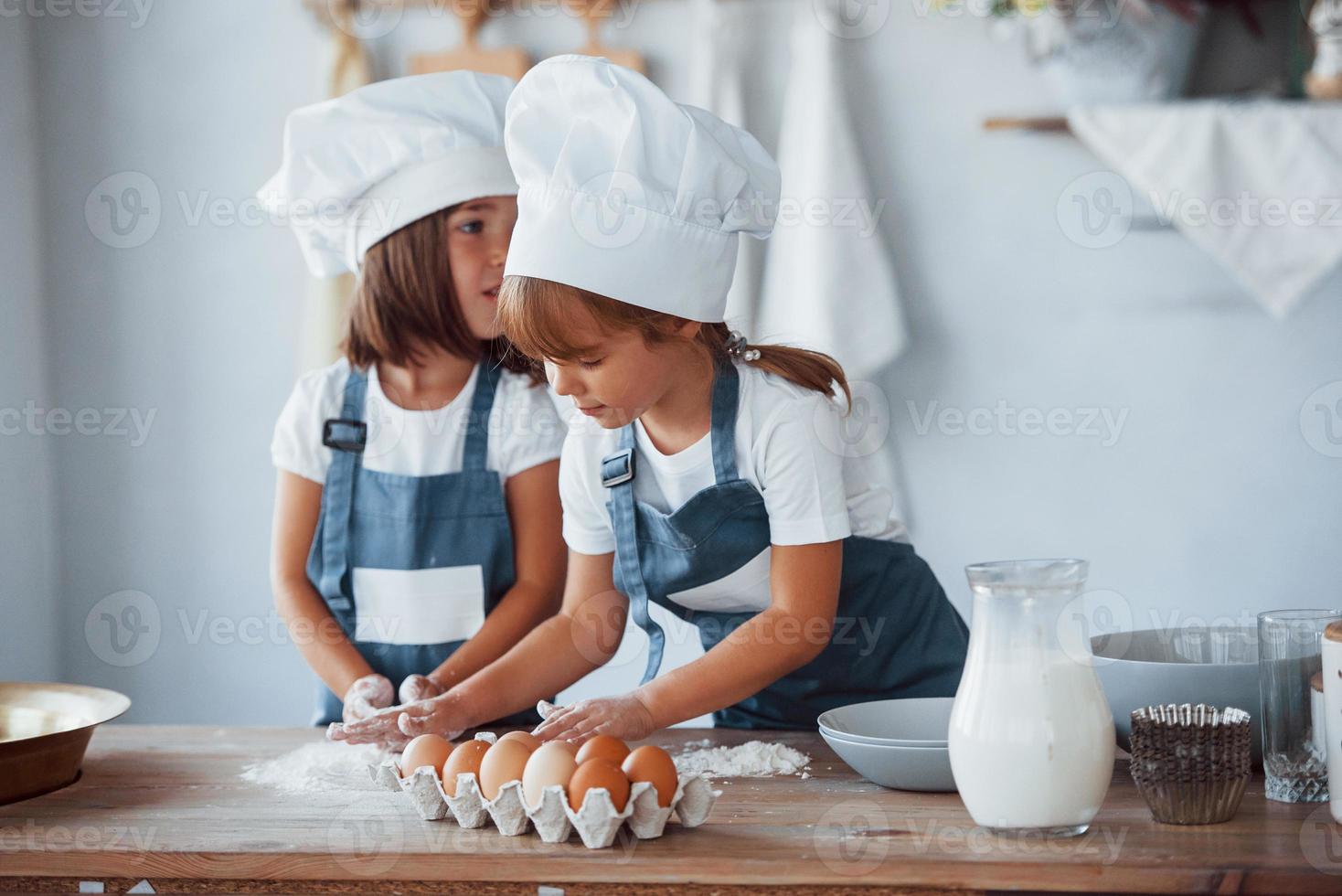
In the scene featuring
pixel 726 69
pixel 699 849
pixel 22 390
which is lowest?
pixel 699 849

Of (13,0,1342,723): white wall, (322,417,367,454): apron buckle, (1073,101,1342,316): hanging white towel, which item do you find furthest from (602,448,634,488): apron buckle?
(1073,101,1342,316): hanging white towel

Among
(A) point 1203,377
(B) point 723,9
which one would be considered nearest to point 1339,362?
(A) point 1203,377

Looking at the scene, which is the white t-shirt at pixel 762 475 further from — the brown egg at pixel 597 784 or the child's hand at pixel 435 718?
the brown egg at pixel 597 784

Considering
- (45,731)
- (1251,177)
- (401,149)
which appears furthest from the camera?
(1251,177)

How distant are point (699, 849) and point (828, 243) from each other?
4.32ft

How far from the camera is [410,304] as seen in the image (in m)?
1.38

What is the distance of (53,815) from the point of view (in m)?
0.92

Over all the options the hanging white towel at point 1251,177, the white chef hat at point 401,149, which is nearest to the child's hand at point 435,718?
the white chef hat at point 401,149

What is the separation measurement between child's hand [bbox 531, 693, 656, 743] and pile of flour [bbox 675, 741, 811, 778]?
0.05 meters

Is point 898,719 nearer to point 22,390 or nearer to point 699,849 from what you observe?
point 699,849

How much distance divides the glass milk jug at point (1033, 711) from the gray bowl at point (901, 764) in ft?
0.27

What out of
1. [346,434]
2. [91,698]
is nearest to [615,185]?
[346,434]

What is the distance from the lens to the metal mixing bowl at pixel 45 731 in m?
0.94

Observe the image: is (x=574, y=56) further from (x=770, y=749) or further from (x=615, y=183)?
(x=770, y=749)
